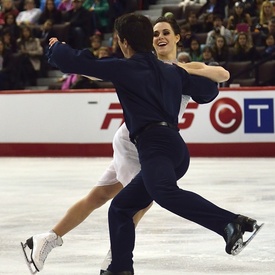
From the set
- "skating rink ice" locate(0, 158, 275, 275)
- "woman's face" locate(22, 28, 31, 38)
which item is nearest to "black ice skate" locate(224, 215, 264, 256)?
"skating rink ice" locate(0, 158, 275, 275)

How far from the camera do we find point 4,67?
17.2 meters

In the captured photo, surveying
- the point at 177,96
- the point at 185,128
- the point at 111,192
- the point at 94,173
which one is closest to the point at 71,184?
the point at 94,173

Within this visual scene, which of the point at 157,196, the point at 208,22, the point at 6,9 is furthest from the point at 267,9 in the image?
the point at 157,196

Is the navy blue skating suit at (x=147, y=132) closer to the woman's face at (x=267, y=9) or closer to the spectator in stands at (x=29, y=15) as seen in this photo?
the woman's face at (x=267, y=9)

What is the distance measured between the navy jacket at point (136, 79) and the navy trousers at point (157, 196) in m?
0.09

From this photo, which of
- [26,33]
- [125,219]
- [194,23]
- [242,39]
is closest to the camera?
[125,219]

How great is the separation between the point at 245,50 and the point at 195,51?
2.67ft

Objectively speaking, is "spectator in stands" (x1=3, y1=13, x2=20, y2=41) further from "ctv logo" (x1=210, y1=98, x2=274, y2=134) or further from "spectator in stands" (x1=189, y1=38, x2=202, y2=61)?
"ctv logo" (x1=210, y1=98, x2=274, y2=134)

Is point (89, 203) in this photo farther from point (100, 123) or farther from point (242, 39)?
point (242, 39)

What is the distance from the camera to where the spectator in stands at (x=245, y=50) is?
610 inches

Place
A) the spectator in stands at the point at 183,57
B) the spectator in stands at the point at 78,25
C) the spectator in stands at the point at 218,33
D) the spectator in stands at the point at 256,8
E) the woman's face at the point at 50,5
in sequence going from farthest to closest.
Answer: the woman's face at the point at 50,5, the spectator in stands at the point at 78,25, the spectator in stands at the point at 256,8, the spectator in stands at the point at 218,33, the spectator in stands at the point at 183,57

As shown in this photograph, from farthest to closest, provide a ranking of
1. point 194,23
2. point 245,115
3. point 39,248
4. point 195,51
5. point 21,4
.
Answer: point 21,4 < point 194,23 < point 195,51 < point 245,115 < point 39,248

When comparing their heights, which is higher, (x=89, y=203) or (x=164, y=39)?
(x=164, y=39)

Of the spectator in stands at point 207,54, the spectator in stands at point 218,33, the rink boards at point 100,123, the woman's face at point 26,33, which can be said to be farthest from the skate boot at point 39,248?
the woman's face at point 26,33
